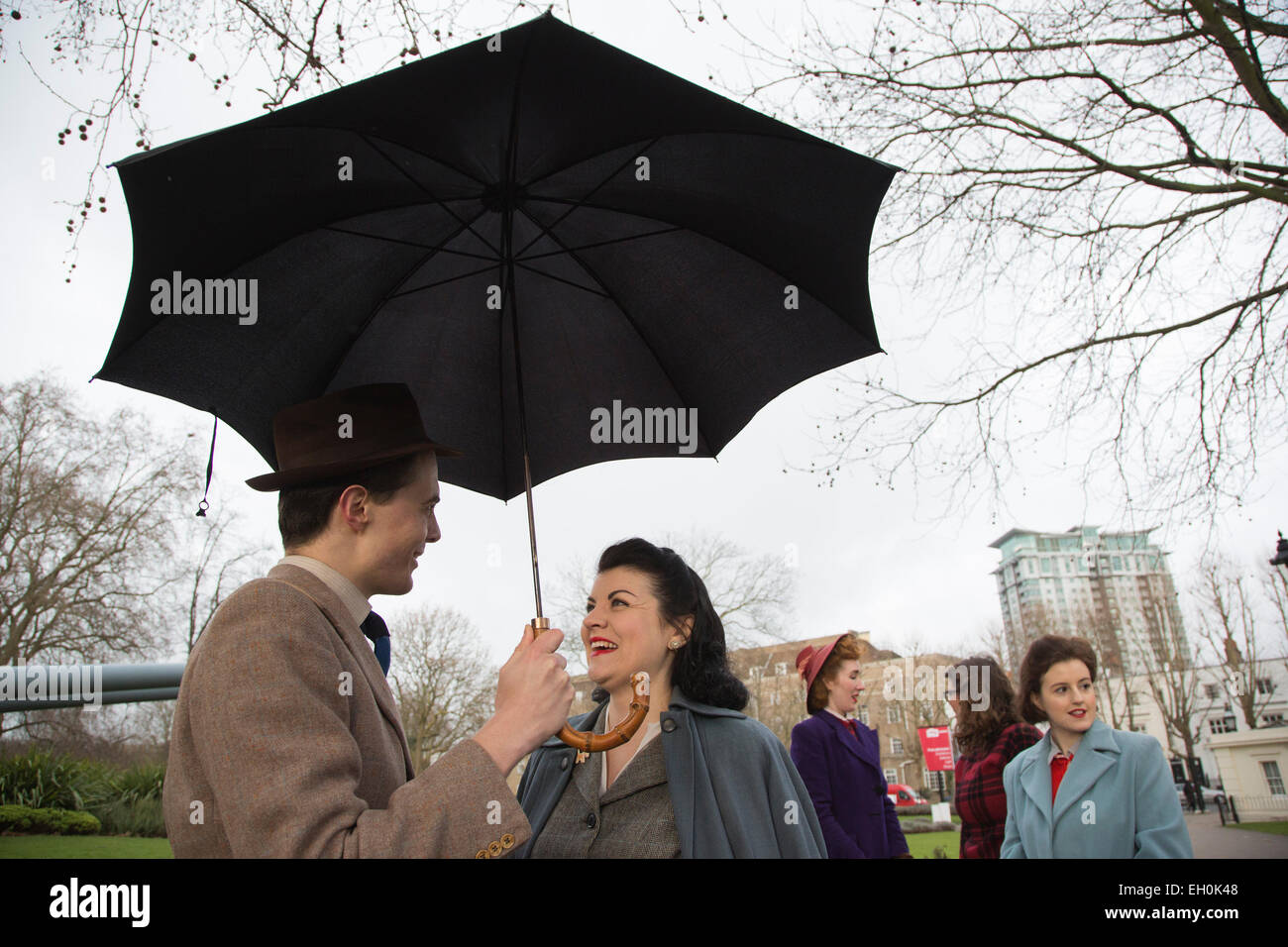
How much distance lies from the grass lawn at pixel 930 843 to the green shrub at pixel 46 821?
1326 cm

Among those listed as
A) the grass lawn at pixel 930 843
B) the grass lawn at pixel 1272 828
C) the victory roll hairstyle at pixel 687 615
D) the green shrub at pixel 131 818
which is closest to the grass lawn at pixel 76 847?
the green shrub at pixel 131 818

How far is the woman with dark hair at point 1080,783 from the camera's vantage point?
3.25 meters

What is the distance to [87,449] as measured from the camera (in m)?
26.6

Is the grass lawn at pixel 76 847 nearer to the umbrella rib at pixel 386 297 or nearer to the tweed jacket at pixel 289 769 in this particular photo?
the umbrella rib at pixel 386 297

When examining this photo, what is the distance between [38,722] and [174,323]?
871 inches

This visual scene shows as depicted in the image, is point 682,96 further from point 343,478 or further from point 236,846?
point 236,846

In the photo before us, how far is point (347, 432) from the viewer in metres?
1.96

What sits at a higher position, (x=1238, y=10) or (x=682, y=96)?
(x=1238, y=10)

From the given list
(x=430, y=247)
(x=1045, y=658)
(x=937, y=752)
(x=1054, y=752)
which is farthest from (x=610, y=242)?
(x=937, y=752)

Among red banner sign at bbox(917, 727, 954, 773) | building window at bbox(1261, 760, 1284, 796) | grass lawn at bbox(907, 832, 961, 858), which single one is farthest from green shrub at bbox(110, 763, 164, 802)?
building window at bbox(1261, 760, 1284, 796)

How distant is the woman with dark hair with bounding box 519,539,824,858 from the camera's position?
265 centimetres

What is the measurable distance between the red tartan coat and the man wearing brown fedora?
3.76 m
